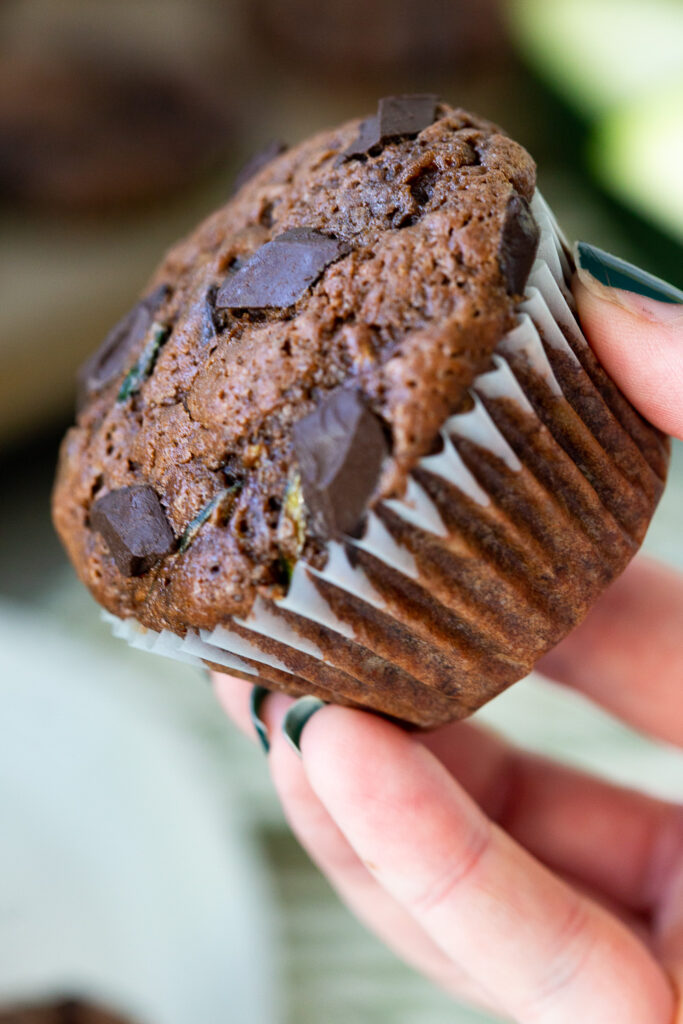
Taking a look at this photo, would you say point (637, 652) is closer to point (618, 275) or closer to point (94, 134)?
point (618, 275)

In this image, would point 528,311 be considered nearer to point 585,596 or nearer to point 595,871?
point 585,596

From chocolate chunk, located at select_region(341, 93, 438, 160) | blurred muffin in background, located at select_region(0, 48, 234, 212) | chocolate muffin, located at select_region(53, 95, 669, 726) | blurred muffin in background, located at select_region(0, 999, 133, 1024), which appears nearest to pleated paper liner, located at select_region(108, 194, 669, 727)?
chocolate muffin, located at select_region(53, 95, 669, 726)

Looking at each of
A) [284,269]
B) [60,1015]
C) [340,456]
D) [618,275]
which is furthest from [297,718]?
[60,1015]

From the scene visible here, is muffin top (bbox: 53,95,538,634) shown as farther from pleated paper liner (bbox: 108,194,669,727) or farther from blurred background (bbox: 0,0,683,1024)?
blurred background (bbox: 0,0,683,1024)

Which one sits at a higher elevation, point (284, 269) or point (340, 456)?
point (284, 269)

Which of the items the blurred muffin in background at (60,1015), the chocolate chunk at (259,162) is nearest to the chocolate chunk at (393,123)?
the chocolate chunk at (259,162)

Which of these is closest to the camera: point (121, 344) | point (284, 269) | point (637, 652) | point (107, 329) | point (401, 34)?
point (284, 269)

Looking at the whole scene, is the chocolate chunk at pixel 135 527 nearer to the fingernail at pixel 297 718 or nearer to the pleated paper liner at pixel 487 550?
the pleated paper liner at pixel 487 550
